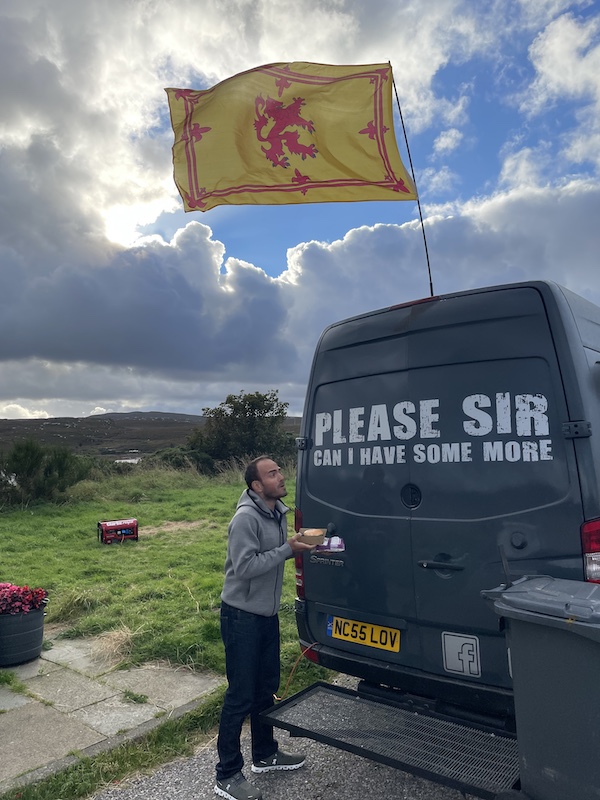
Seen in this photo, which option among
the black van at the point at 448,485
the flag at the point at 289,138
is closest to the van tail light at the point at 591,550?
the black van at the point at 448,485

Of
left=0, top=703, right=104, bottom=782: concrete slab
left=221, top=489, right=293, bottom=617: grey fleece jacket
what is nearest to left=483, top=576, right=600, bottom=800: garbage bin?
left=221, top=489, right=293, bottom=617: grey fleece jacket

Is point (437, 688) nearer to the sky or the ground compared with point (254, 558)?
nearer to the ground

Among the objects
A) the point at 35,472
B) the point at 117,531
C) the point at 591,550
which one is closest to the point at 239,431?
the point at 35,472

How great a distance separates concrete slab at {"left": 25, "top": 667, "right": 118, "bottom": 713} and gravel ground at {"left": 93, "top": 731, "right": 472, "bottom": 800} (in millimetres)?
1207

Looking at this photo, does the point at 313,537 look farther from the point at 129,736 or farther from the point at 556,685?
the point at 129,736

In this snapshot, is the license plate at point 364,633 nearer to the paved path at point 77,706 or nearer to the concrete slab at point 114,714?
the paved path at point 77,706

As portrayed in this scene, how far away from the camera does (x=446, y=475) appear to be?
338cm

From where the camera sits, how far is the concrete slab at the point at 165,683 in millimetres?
4695

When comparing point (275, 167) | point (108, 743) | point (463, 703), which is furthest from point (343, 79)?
point (108, 743)

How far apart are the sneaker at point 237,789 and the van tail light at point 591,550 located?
208 centimetres

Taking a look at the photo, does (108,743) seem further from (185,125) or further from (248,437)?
(248,437)

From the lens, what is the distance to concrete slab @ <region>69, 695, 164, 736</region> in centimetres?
423

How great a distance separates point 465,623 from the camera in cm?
323

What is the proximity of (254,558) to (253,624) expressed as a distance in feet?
1.33
